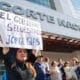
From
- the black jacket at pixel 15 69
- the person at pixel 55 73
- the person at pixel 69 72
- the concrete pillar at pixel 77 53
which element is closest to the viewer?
the black jacket at pixel 15 69

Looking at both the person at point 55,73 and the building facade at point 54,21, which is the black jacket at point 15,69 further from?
the building facade at point 54,21

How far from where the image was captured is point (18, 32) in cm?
669

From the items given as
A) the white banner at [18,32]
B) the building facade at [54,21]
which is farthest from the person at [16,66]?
the building facade at [54,21]

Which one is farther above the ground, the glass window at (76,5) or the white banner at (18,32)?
the glass window at (76,5)

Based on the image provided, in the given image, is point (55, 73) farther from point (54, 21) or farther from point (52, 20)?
point (54, 21)

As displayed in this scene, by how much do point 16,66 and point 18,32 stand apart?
1.45 m

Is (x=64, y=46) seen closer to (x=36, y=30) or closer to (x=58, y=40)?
(x=58, y=40)

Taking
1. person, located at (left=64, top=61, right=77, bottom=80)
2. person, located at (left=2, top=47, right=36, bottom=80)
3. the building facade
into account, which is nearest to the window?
the building facade

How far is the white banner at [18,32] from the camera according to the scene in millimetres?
6199

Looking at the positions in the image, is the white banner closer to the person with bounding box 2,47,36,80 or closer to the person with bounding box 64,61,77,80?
the person with bounding box 2,47,36,80

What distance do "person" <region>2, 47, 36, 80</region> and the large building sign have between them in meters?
9.31

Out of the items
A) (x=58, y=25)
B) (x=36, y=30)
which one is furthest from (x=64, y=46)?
(x=36, y=30)

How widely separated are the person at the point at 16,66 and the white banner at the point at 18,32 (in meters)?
0.67

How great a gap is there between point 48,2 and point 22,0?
592cm
